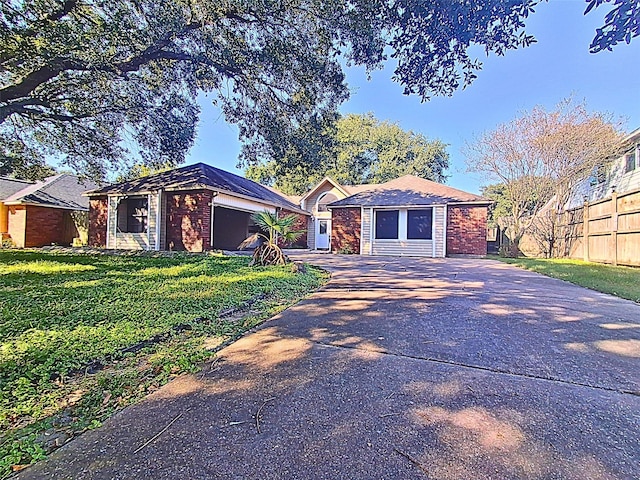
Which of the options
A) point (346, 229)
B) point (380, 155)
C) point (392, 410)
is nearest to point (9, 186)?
point (346, 229)

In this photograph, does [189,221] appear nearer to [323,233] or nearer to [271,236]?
[271,236]

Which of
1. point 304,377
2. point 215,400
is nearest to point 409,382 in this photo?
point 304,377

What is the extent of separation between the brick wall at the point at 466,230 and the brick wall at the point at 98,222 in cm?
1481

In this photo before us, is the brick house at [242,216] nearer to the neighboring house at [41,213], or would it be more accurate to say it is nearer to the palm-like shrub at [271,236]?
the palm-like shrub at [271,236]

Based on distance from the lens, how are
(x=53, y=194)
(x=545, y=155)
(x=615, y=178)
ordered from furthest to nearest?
(x=53, y=194) → (x=545, y=155) → (x=615, y=178)

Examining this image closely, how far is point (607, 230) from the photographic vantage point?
420 inches

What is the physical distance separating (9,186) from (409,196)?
21.8m

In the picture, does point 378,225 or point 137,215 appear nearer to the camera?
point 137,215

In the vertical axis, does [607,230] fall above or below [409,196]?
below

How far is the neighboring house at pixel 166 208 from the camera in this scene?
12164 mm

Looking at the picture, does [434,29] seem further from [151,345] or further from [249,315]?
[151,345]

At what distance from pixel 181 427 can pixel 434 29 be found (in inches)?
199

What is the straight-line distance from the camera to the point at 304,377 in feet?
7.68

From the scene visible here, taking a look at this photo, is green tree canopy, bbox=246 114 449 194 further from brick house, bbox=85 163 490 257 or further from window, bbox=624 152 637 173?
window, bbox=624 152 637 173
